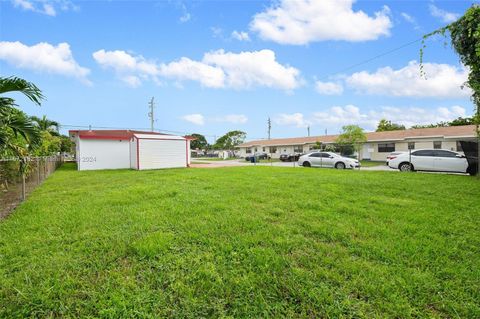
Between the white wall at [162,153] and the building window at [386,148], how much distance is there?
68.5 feet

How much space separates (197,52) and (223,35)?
12.0 feet

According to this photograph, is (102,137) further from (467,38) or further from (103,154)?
(467,38)

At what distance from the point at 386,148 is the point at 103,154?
89.3 feet

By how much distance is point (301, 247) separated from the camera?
3289 mm

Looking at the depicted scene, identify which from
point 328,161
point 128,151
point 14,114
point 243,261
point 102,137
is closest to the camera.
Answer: point 243,261

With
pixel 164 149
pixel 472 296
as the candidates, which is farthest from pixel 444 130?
pixel 472 296

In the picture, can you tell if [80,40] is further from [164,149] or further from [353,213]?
[353,213]

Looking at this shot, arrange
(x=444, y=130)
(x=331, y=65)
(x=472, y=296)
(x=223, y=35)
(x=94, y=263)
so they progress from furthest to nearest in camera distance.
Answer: (x=444, y=130) < (x=331, y=65) < (x=223, y=35) < (x=94, y=263) < (x=472, y=296)

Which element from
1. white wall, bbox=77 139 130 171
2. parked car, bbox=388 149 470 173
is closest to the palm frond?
white wall, bbox=77 139 130 171

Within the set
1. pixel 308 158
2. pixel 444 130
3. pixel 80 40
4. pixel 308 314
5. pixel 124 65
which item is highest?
pixel 124 65

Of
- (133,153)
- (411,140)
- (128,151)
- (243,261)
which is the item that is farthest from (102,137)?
(411,140)

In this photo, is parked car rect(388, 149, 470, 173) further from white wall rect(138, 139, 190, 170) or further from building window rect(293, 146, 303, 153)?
building window rect(293, 146, 303, 153)

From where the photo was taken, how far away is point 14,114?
4.26 meters

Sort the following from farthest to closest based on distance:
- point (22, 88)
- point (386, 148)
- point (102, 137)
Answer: point (386, 148) < point (102, 137) < point (22, 88)
